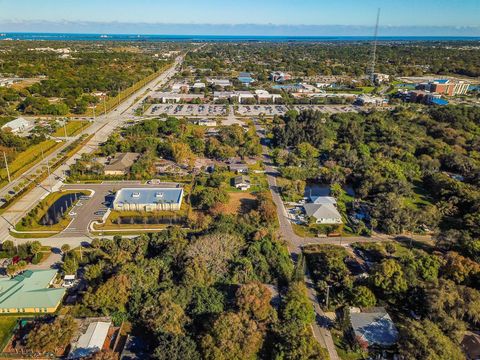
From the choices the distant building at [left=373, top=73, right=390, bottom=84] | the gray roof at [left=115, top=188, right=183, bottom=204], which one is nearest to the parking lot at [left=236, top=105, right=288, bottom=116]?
the gray roof at [left=115, top=188, right=183, bottom=204]

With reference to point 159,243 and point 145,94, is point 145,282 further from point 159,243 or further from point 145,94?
point 145,94

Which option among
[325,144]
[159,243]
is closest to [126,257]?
[159,243]

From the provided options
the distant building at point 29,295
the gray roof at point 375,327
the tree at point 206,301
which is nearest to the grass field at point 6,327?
the distant building at point 29,295

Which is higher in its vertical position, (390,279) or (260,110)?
(260,110)

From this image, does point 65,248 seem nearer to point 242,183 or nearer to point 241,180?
point 242,183

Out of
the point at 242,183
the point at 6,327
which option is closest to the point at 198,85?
the point at 242,183

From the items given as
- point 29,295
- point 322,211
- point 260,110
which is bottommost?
point 29,295
